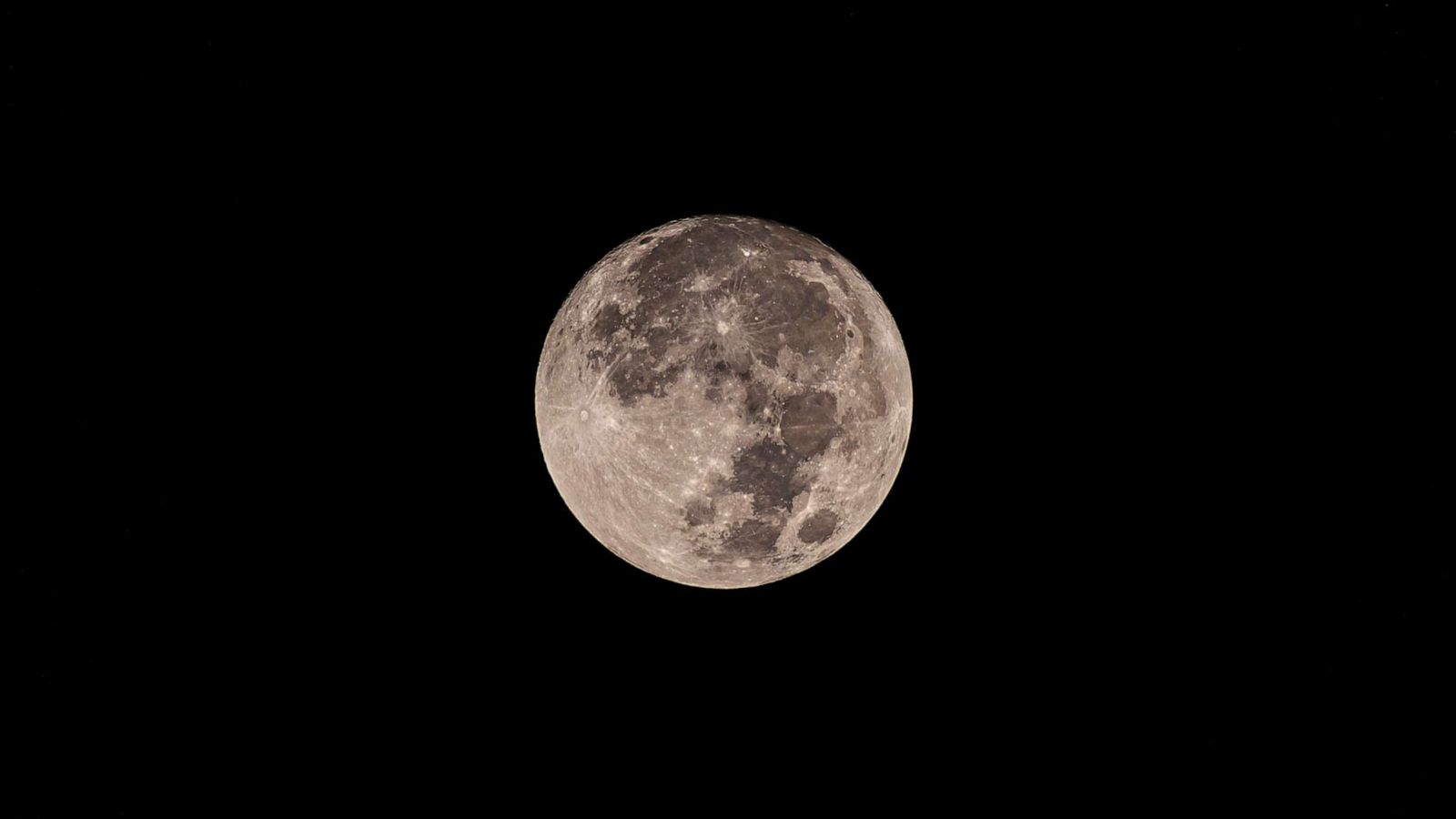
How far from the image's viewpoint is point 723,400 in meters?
3.37

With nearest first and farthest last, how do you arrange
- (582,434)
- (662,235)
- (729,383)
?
(729,383) → (582,434) → (662,235)

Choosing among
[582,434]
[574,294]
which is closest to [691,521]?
[582,434]

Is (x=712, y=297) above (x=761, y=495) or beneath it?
above

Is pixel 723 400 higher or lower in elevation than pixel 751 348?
lower

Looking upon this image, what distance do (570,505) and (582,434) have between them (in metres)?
0.60

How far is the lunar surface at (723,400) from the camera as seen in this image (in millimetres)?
3404

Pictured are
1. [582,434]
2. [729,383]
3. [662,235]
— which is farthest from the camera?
[662,235]

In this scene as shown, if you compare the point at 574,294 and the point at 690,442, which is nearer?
the point at 690,442

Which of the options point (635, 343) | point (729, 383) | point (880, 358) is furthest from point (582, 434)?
point (880, 358)

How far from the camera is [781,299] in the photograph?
3521 mm

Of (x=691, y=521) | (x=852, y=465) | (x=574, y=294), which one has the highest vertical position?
(x=574, y=294)

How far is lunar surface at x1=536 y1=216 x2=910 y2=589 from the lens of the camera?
340 centimetres

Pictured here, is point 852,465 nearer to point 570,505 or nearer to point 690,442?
point 690,442

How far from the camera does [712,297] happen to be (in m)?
3.48
